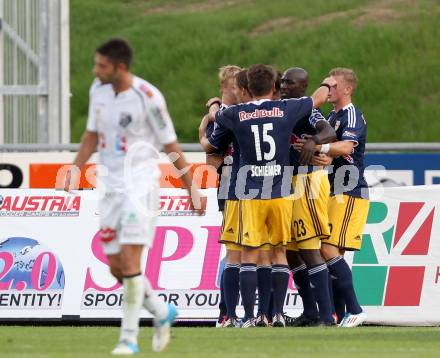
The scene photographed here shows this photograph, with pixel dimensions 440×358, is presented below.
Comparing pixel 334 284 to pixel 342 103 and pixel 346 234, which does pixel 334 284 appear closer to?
pixel 346 234

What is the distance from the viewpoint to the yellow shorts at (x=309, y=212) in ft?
42.7

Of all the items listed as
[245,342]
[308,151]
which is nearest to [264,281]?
[308,151]

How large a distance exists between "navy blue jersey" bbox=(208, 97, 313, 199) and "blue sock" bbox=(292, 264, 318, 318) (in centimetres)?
115

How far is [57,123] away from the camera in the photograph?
20641 mm

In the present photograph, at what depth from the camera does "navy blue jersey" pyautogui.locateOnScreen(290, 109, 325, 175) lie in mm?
12734

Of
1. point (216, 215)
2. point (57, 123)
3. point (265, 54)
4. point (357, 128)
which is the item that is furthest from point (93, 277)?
point (265, 54)

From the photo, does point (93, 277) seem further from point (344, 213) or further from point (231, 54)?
point (231, 54)

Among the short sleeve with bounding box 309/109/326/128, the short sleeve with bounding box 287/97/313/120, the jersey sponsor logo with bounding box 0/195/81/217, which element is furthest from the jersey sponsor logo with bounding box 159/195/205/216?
the short sleeve with bounding box 287/97/313/120

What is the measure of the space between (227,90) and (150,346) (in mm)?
3851

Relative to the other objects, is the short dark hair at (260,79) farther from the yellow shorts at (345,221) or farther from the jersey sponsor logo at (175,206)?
the jersey sponsor logo at (175,206)

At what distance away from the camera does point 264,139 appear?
40.8 feet

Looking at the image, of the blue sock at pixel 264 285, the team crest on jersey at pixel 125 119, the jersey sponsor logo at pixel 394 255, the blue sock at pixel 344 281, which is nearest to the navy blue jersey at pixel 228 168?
the blue sock at pixel 264 285

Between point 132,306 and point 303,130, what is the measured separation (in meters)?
3.80

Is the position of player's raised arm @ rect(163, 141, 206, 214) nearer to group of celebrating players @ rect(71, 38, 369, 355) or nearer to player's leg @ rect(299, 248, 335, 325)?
group of celebrating players @ rect(71, 38, 369, 355)
